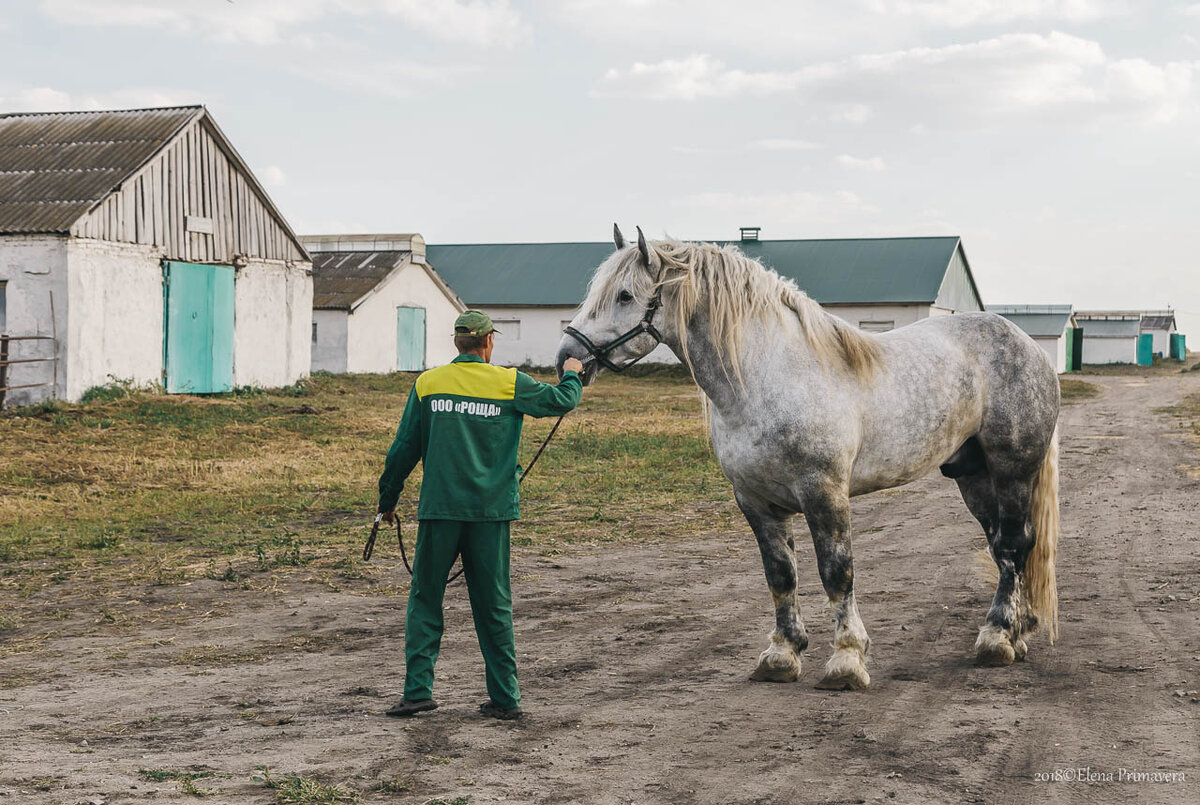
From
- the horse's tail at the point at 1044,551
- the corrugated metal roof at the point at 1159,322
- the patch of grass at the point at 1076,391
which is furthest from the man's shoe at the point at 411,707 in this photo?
the corrugated metal roof at the point at 1159,322

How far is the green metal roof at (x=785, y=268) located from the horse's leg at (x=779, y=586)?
35130mm

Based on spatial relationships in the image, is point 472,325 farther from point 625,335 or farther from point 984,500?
point 984,500

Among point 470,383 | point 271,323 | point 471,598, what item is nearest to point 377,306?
point 271,323

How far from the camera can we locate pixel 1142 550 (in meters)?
9.00

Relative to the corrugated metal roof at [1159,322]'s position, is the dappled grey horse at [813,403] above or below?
below

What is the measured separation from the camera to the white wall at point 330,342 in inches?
1206

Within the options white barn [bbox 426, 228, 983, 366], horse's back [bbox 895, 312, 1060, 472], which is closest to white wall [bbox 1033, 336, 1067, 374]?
white barn [bbox 426, 228, 983, 366]

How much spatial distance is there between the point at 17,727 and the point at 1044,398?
5.37 metres

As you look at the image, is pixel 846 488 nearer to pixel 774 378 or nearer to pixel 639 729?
pixel 774 378

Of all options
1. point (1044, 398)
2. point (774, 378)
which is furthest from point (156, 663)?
point (1044, 398)

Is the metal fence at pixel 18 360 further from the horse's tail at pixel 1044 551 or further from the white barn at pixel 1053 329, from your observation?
the white barn at pixel 1053 329

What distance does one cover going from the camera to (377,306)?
105 feet

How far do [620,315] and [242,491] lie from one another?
867 centimetres

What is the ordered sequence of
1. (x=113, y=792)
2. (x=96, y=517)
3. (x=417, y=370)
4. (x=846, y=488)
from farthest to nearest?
(x=417, y=370)
(x=96, y=517)
(x=846, y=488)
(x=113, y=792)
